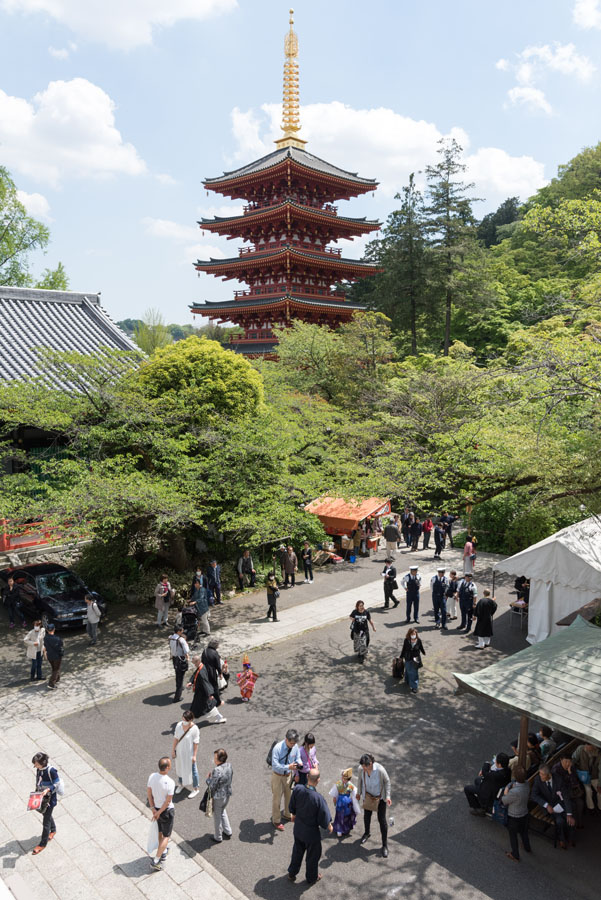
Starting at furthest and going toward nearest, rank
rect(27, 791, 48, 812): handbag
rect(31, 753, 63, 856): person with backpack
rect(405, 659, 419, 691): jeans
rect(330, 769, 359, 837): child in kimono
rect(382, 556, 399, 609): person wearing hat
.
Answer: rect(382, 556, 399, 609): person wearing hat → rect(405, 659, 419, 691): jeans → rect(330, 769, 359, 837): child in kimono → rect(31, 753, 63, 856): person with backpack → rect(27, 791, 48, 812): handbag

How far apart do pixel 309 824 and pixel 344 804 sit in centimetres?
109

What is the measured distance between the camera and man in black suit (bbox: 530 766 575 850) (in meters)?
7.27

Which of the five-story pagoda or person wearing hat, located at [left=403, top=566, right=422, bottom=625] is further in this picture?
the five-story pagoda

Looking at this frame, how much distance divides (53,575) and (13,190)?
24212 mm

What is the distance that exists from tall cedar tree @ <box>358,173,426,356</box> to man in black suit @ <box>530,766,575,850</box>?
1175 inches

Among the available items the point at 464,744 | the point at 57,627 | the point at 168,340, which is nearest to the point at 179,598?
the point at 57,627

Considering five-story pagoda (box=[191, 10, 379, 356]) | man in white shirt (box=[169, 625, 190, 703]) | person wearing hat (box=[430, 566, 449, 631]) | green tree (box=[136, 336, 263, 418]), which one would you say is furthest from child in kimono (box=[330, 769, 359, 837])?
five-story pagoda (box=[191, 10, 379, 356])

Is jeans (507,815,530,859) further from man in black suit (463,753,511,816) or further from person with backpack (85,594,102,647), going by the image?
person with backpack (85,594,102,647)

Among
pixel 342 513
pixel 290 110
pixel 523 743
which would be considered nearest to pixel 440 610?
pixel 342 513

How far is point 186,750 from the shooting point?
826 centimetres

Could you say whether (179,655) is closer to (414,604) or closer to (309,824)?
(309,824)

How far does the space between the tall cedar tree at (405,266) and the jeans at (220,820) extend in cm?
3091

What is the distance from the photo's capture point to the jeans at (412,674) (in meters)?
11.5

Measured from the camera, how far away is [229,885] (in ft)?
22.1
